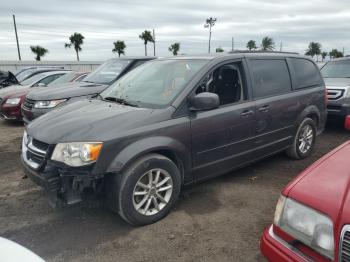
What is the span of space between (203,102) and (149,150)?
78 cm

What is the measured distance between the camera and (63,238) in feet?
9.85

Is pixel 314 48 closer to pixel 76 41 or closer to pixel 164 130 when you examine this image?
pixel 76 41

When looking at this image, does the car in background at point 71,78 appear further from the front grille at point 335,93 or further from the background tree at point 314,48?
the background tree at point 314,48

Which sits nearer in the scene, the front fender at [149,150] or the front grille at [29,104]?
the front fender at [149,150]

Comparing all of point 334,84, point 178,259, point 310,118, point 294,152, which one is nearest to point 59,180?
point 178,259

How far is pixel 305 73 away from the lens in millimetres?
5105

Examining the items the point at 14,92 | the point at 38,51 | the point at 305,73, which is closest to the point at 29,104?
the point at 14,92

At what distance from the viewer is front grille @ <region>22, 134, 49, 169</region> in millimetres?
3027

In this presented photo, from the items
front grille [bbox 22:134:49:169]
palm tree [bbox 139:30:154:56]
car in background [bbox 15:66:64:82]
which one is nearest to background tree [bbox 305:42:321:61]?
palm tree [bbox 139:30:154:56]

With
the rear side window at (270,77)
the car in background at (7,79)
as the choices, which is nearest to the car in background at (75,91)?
the rear side window at (270,77)

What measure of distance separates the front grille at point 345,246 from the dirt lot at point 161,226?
48.6 inches

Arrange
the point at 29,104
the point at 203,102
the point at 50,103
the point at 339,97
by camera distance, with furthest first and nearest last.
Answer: the point at 339,97
the point at 29,104
the point at 50,103
the point at 203,102

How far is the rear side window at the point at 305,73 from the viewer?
16.2ft

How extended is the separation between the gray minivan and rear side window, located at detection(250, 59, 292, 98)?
0.05ft
